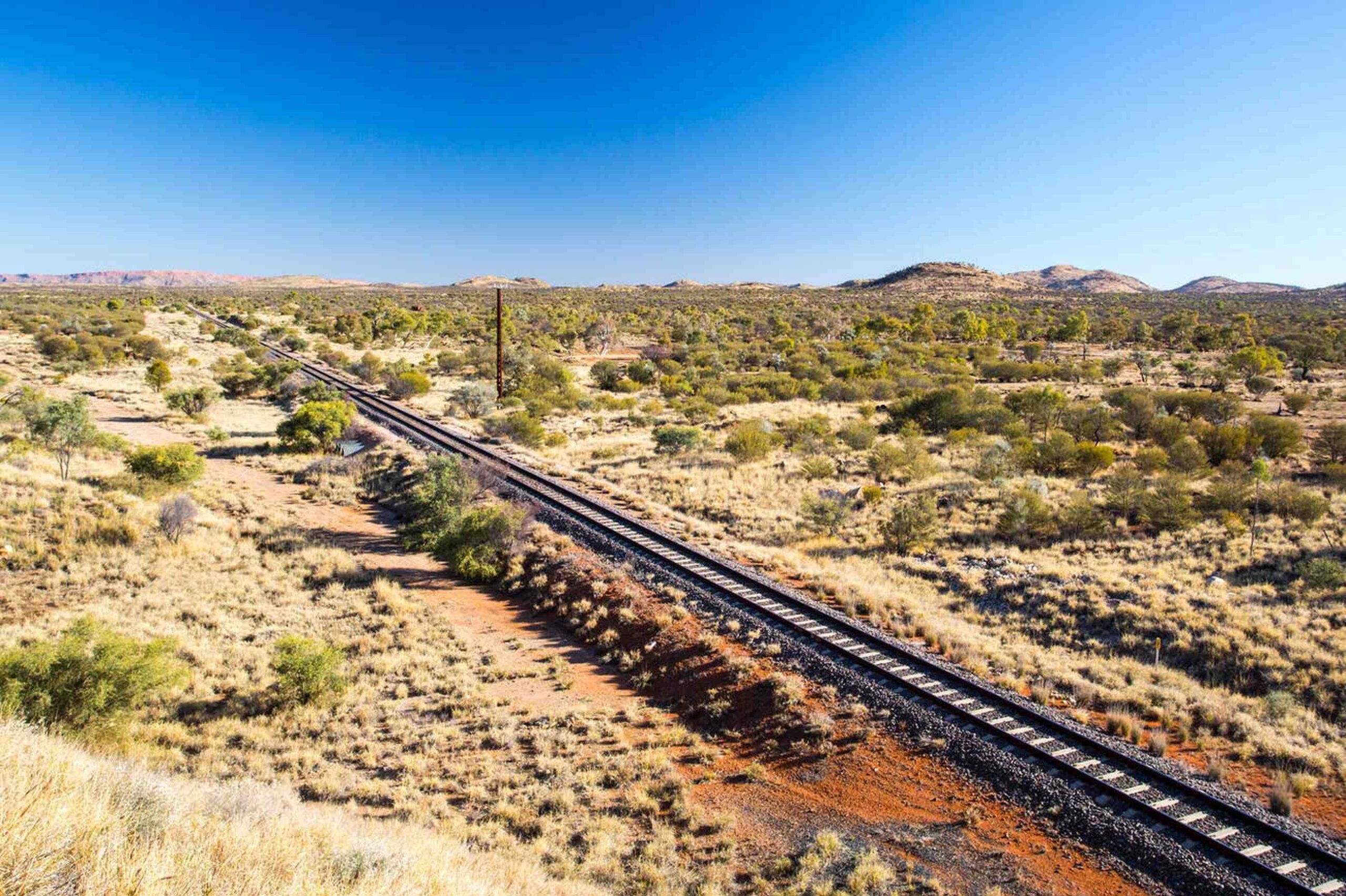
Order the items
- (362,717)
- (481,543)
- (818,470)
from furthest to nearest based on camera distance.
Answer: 1. (818,470)
2. (481,543)
3. (362,717)

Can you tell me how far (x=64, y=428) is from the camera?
22.9 m

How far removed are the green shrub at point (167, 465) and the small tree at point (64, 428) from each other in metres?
3.11

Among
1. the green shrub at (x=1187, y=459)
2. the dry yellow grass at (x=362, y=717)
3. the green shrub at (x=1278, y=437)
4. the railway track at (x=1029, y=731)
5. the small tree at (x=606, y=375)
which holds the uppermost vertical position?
the small tree at (x=606, y=375)

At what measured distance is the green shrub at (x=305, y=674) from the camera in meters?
11.6

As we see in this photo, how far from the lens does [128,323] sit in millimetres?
62406

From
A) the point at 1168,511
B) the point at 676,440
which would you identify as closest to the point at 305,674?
the point at 676,440

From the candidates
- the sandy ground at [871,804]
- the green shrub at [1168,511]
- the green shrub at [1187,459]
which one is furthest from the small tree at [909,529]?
the green shrub at [1187,459]

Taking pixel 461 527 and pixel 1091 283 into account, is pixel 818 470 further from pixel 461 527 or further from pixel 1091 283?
pixel 1091 283

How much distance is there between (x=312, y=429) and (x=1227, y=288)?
220 meters

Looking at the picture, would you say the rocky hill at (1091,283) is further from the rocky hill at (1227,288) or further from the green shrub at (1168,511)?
the green shrub at (1168,511)

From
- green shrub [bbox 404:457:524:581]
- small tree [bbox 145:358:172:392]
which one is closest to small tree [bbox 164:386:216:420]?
small tree [bbox 145:358:172:392]

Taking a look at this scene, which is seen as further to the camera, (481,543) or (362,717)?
(481,543)

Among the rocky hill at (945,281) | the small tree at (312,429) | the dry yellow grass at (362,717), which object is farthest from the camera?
the rocky hill at (945,281)

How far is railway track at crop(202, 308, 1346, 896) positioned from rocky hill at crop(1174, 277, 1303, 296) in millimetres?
175150
